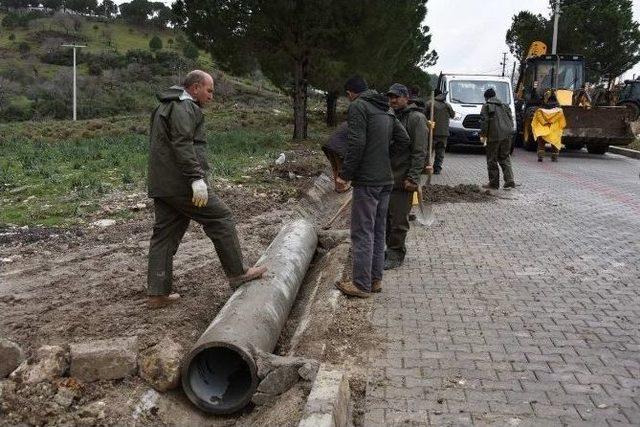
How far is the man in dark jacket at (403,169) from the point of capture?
5.94 m

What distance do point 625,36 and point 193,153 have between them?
1553 inches

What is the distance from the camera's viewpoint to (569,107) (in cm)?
1728

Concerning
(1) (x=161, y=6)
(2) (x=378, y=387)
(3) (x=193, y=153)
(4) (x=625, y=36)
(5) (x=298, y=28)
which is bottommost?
(2) (x=378, y=387)

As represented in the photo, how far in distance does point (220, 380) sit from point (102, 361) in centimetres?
75

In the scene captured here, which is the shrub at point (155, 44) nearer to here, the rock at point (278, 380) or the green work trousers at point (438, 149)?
the green work trousers at point (438, 149)

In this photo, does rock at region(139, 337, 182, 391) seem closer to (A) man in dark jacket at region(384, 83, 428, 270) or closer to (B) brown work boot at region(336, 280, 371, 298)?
(B) brown work boot at region(336, 280, 371, 298)

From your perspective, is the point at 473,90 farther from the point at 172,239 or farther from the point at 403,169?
the point at 172,239

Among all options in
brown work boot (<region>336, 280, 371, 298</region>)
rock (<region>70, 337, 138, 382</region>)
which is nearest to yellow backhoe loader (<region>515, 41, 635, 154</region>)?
brown work boot (<region>336, 280, 371, 298</region>)

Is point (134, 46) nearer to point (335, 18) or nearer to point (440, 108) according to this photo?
point (335, 18)

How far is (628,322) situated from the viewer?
4.90 meters

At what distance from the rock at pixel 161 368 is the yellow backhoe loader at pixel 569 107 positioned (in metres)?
15.6

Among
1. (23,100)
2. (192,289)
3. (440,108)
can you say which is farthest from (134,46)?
(192,289)

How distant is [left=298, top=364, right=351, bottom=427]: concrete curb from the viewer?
3.14 meters

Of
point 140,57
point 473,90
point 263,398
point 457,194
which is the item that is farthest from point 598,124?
point 140,57
